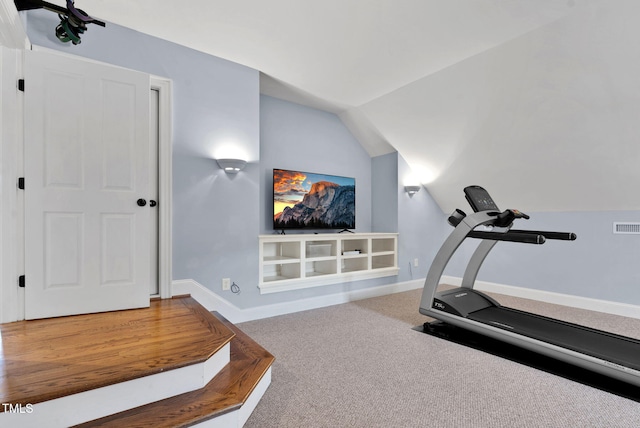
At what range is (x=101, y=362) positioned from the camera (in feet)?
5.35

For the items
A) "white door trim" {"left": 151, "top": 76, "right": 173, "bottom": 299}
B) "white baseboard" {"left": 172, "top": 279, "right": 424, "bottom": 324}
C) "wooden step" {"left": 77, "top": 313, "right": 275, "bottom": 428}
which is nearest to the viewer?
"wooden step" {"left": 77, "top": 313, "right": 275, "bottom": 428}

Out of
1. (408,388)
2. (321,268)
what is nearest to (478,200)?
(408,388)

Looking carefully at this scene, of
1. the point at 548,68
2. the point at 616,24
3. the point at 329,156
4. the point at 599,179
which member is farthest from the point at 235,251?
the point at 599,179

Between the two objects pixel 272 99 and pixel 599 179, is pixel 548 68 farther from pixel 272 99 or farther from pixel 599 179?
pixel 272 99

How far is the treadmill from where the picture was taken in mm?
2096

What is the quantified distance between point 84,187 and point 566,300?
536cm

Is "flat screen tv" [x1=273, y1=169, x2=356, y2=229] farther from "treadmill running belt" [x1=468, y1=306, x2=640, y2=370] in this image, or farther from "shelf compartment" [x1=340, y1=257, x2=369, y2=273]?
"treadmill running belt" [x1=468, y1=306, x2=640, y2=370]

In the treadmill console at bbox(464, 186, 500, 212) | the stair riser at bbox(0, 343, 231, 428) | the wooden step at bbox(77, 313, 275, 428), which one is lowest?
the wooden step at bbox(77, 313, 275, 428)

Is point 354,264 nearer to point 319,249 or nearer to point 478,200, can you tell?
point 319,249

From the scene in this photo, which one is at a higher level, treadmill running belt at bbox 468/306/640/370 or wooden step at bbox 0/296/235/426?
Result: wooden step at bbox 0/296/235/426

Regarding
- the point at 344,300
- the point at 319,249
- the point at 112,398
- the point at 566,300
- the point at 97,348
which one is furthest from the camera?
the point at 344,300

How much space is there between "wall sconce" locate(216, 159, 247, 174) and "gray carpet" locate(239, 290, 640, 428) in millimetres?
1627

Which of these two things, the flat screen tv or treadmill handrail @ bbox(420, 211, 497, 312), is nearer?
treadmill handrail @ bbox(420, 211, 497, 312)

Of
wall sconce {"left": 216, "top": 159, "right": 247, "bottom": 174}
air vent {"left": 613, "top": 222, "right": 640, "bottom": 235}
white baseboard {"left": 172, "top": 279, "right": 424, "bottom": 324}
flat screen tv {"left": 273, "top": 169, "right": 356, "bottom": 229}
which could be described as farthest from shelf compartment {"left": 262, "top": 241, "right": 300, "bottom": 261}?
air vent {"left": 613, "top": 222, "right": 640, "bottom": 235}
